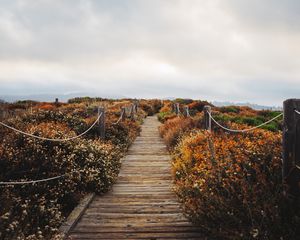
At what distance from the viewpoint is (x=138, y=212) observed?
633 centimetres

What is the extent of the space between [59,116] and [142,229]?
361 inches

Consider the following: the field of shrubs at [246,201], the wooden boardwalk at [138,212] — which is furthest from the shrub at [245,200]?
the wooden boardwalk at [138,212]

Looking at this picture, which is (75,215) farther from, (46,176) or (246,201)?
(246,201)

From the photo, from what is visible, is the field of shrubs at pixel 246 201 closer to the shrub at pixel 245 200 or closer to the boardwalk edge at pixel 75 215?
the shrub at pixel 245 200

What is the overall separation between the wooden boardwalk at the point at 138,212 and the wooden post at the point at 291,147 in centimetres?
147

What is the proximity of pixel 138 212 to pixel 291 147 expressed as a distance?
2.91 meters

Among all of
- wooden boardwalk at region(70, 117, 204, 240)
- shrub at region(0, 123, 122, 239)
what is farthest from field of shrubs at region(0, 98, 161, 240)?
wooden boardwalk at region(70, 117, 204, 240)

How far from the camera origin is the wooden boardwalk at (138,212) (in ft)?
17.4

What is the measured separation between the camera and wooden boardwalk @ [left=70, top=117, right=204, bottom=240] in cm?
529

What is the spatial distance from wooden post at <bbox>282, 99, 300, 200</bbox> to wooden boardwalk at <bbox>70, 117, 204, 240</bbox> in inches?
58.0

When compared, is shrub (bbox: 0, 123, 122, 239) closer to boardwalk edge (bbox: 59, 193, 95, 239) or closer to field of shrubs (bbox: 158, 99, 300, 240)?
boardwalk edge (bbox: 59, 193, 95, 239)

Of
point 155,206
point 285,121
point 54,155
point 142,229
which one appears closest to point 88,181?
point 54,155

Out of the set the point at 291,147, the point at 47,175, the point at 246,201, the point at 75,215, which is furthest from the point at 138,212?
the point at 291,147

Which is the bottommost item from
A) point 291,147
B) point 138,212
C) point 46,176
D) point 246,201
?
point 138,212
